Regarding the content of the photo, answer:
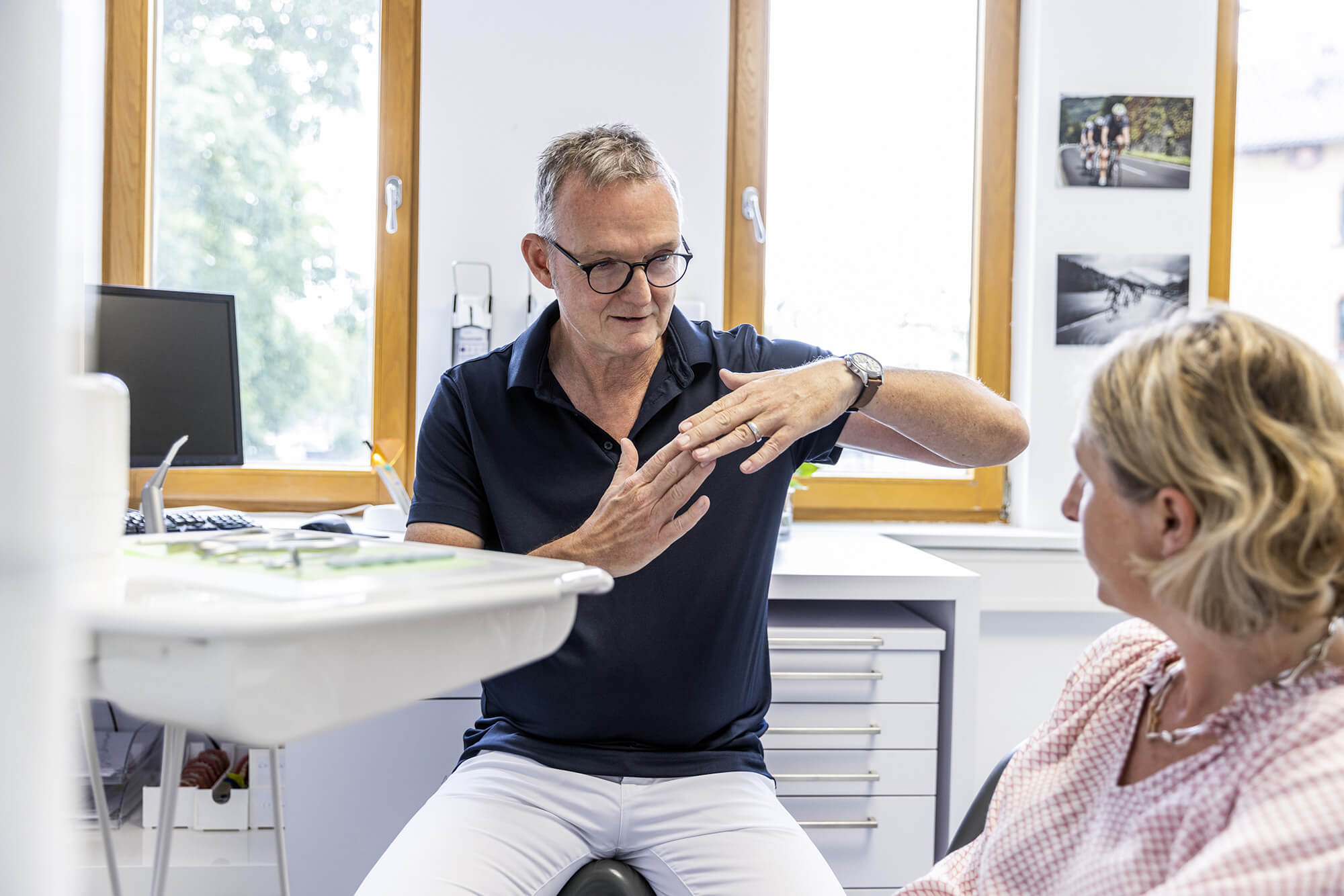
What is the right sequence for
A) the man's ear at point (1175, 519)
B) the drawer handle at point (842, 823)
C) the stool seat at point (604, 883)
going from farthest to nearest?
the drawer handle at point (842, 823)
the stool seat at point (604, 883)
the man's ear at point (1175, 519)

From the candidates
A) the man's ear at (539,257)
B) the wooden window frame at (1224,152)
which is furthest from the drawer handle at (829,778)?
the wooden window frame at (1224,152)

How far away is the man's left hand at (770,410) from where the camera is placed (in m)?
1.15

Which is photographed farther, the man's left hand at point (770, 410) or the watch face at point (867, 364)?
the watch face at point (867, 364)

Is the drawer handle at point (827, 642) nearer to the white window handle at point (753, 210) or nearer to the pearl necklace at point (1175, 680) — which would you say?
the pearl necklace at point (1175, 680)

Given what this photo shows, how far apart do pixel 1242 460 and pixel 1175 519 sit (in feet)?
0.24

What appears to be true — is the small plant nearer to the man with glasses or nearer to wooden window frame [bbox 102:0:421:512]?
the man with glasses

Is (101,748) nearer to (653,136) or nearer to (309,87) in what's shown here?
(309,87)

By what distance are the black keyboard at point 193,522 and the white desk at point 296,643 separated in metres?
1.21

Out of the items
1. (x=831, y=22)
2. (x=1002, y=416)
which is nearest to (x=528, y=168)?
(x=831, y=22)

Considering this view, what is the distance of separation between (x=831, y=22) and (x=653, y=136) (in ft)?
1.99

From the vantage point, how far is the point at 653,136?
7.95 ft

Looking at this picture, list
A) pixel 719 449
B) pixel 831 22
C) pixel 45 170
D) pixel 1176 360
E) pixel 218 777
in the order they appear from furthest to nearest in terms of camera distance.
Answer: pixel 831 22, pixel 218 777, pixel 719 449, pixel 1176 360, pixel 45 170

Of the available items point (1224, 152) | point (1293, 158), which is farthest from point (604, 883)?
point (1293, 158)

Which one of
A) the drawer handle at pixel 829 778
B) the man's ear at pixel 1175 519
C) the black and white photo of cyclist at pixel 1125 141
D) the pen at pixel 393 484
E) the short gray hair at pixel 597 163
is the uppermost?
the black and white photo of cyclist at pixel 1125 141
